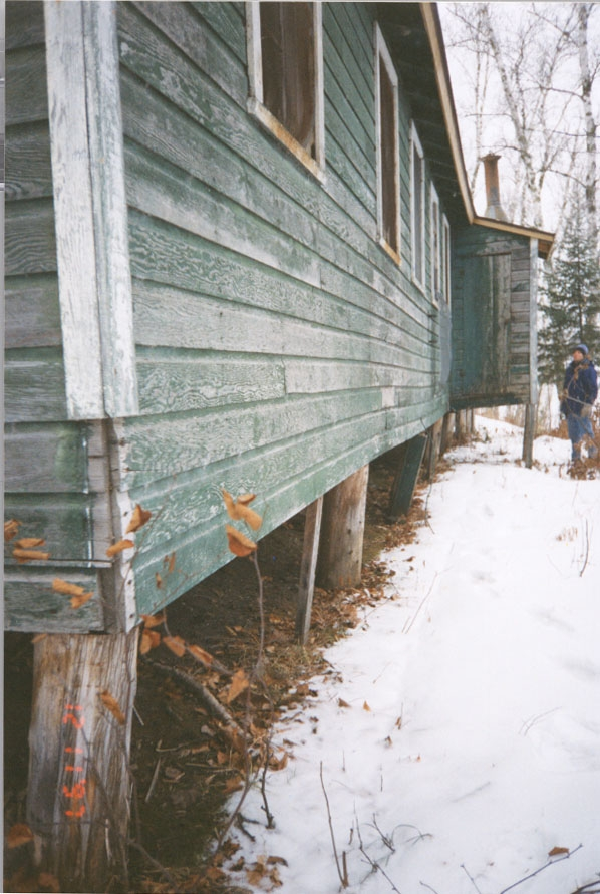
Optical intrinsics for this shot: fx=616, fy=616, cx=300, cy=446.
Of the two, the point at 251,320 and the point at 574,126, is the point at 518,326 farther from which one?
the point at 574,126

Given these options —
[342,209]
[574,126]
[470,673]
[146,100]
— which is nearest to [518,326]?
[342,209]

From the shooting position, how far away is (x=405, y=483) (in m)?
7.05

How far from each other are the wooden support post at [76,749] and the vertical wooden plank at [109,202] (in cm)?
73

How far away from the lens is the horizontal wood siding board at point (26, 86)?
151 centimetres

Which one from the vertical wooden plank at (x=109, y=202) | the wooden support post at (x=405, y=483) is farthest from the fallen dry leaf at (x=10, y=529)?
the wooden support post at (x=405, y=483)

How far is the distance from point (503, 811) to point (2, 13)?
2924mm

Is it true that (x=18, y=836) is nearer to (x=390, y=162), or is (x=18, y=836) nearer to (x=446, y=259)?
(x=390, y=162)

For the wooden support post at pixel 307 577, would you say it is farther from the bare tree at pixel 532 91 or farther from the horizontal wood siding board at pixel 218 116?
the bare tree at pixel 532 91

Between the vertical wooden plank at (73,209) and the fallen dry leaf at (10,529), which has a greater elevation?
the vertical wooden plank at (73,209)

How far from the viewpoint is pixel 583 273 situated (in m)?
17.6

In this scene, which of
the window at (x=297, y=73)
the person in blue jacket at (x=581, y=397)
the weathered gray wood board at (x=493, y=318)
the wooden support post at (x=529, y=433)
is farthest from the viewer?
the weathered gray wood board at (x=493, y=318)

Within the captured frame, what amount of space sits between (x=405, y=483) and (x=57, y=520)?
5.74 metres

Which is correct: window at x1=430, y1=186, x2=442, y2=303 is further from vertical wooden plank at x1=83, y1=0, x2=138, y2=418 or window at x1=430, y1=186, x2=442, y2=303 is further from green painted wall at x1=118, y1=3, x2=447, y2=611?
vertical wooden plank at x1=83, y1=0, x2=138, y2=418

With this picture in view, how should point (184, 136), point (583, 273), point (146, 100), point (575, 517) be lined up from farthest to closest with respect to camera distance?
point (583, 273), point (575, 517), point (184, 136), point (146, 100)
